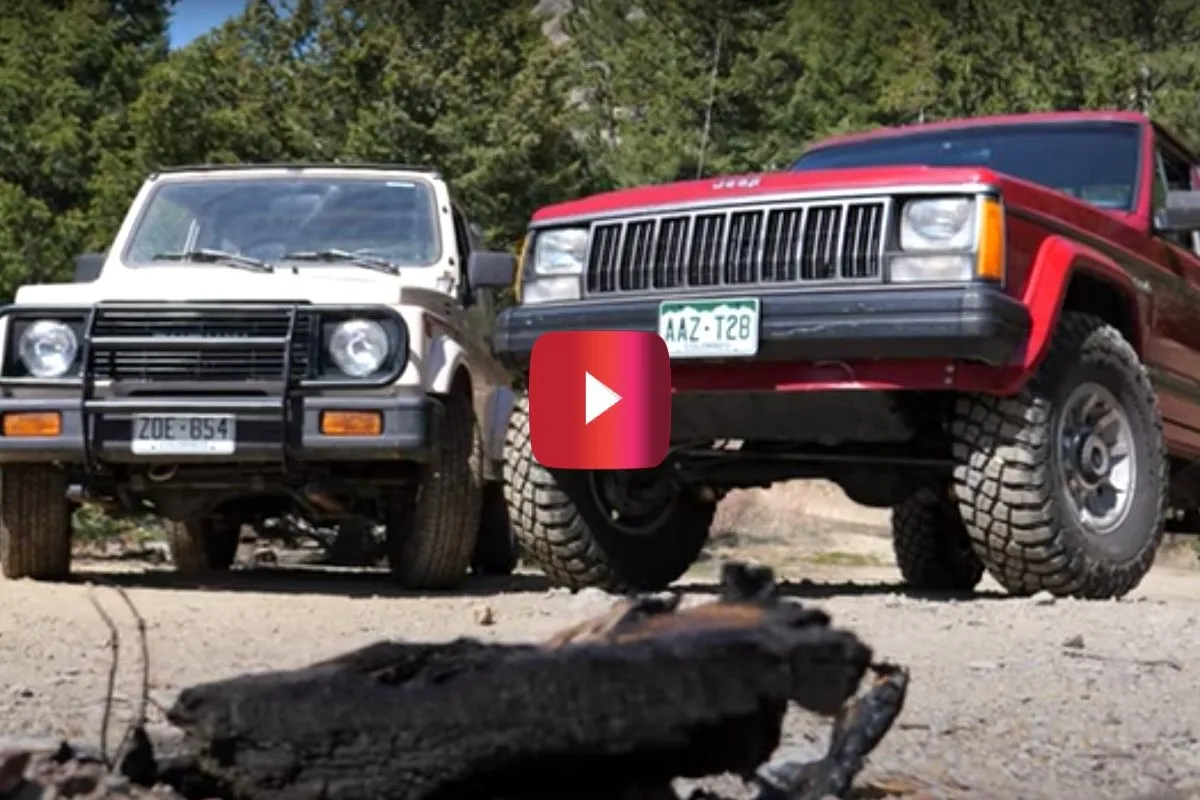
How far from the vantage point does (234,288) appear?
6809 millimetres

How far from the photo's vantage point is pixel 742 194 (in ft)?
19.8

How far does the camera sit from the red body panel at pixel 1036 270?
5656mm

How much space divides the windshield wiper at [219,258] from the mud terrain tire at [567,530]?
1287mm

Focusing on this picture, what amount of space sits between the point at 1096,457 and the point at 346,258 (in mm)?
3148

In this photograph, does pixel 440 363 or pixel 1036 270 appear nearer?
pixel 1036 270

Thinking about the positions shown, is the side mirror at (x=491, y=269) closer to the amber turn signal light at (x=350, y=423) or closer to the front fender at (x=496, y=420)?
the front fender at (x=496, y=420)

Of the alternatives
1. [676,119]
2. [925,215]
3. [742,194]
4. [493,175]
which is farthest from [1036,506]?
[676,119]

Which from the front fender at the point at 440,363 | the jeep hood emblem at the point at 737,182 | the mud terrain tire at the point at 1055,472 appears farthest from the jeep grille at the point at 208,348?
the mud terrain tire at the point at 1055,472

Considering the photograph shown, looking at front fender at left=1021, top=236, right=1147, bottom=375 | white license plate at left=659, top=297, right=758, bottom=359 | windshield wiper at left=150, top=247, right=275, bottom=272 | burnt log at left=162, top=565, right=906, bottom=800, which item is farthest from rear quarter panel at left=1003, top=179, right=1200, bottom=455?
burnt log at left=162, top=565, right=906, bottom=800

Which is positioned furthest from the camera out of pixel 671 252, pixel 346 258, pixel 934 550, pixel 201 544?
pixel 201 544

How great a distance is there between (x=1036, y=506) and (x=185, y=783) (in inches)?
148

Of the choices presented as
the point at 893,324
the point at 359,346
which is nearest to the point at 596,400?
the point at 893,324

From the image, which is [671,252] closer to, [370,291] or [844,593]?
[370,291]

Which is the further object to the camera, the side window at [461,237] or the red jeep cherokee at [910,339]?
the side window at [461,237]
